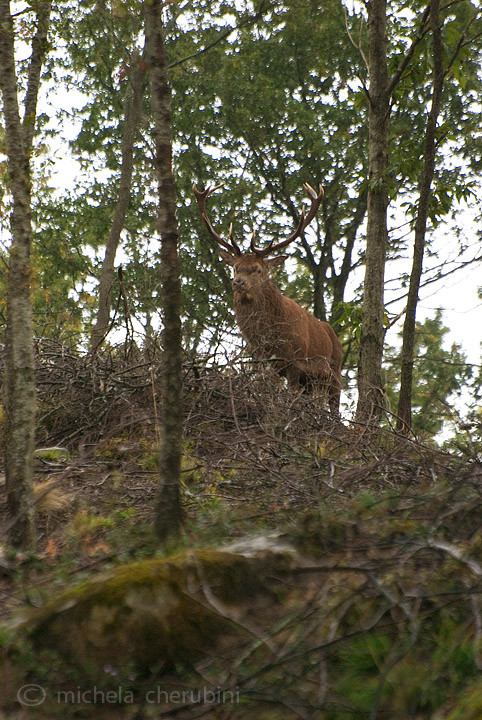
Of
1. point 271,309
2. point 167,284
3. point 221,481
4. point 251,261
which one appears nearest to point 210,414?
point 221,481

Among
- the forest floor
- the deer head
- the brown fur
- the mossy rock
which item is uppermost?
the deer head

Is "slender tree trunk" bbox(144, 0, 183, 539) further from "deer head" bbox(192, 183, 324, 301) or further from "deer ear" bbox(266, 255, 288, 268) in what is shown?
"deer ear" bbox(266, 255, 288, 268)

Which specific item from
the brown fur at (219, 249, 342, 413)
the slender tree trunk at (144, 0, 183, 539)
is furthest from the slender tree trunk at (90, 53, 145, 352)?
the slender tree trunk at (144, 0, 183, 539)

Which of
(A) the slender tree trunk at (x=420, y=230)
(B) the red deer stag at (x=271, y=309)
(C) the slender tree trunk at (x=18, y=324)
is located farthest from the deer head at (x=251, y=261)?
(C) the slender tree trunk at (x=18, y=324)

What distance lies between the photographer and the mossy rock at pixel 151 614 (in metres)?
3.29

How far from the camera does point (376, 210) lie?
8.89 meters

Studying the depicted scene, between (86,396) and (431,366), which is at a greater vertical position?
(431,366)

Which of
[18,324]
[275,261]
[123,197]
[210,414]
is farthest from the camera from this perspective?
[123,197]

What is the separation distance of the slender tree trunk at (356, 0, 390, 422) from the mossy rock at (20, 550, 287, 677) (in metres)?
5.13

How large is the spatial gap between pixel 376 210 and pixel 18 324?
529 cm

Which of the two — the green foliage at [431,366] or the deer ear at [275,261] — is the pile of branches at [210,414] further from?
the green foliage at [431,366]

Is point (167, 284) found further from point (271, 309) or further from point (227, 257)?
point (227, 257)

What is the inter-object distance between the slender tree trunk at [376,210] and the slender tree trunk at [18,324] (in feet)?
14.8

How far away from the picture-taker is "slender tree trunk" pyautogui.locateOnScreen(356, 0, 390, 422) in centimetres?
868
